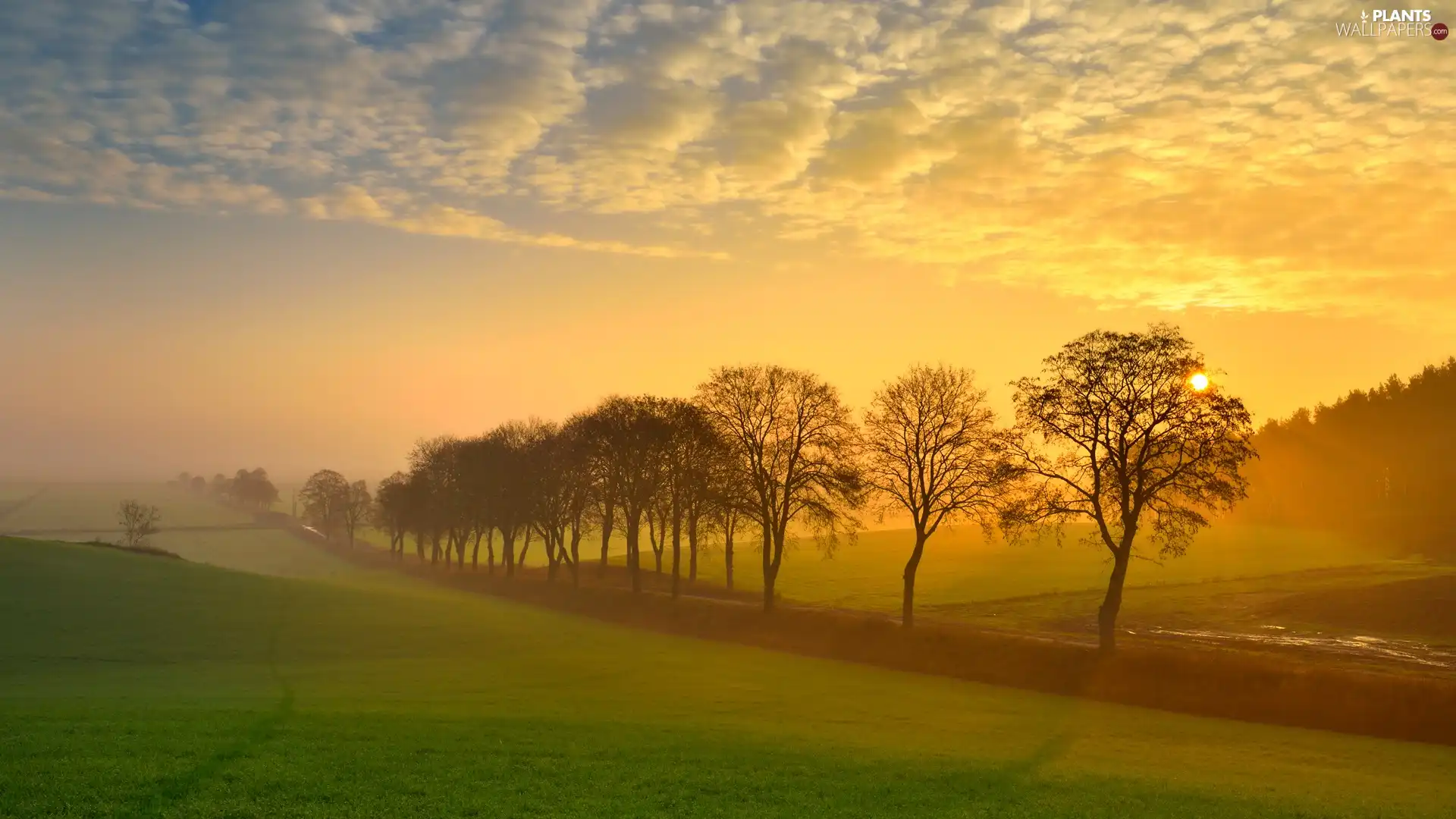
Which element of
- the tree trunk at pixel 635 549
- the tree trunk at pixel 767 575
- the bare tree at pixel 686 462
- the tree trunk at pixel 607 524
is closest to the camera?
the tree trunk at pixel 767 575

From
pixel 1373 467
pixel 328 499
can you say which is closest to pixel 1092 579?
pixel 1373 467

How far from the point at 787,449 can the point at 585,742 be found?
4421cm

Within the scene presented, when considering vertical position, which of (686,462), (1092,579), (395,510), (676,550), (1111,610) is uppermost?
(686,462)

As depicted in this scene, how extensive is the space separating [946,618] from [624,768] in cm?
4848

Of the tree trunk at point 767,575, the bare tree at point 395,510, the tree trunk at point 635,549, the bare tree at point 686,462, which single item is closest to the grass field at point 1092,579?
the bare tree at point 395,510

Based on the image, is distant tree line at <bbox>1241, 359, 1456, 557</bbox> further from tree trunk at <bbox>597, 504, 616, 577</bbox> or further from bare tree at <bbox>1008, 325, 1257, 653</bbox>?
tree trunk at <bbox>597, 504, 616, 577</bbox>

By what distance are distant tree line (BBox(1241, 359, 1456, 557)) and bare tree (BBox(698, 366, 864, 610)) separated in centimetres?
7923

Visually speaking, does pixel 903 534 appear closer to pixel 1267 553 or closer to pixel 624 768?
pixel 1267 553

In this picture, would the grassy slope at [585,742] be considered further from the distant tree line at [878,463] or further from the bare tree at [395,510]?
the bare tree at [395,510]

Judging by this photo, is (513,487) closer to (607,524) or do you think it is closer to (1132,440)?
(607,524)

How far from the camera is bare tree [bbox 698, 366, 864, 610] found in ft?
224

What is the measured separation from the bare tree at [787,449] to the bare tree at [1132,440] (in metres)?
19.6

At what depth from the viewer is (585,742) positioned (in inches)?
1086

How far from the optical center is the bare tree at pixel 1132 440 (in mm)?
45938
